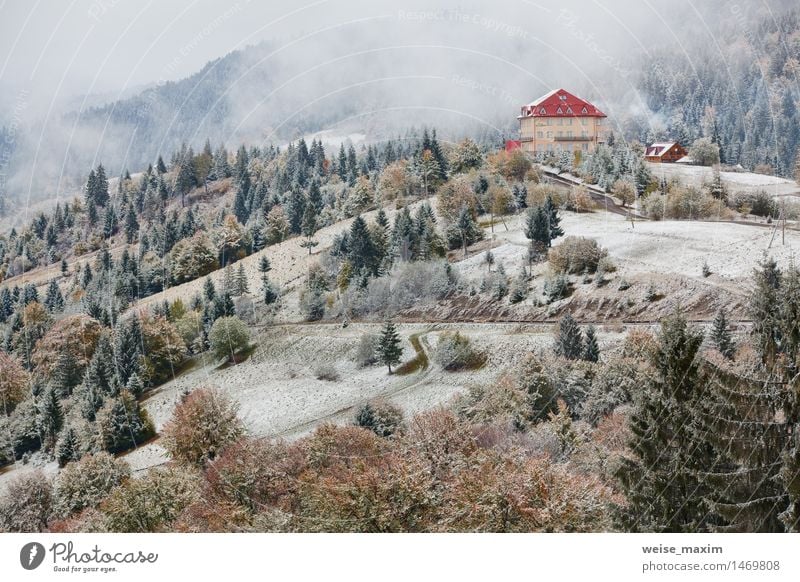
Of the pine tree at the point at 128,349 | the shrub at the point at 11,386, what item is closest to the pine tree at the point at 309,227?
the pine tree at the point at 128,349

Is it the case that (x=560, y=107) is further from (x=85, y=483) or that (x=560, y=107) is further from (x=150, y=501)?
(x=85, y=483)

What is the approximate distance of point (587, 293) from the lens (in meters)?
15.3

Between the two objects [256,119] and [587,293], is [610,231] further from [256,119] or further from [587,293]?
[256,119]

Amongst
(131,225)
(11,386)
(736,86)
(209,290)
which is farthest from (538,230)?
(131,225)

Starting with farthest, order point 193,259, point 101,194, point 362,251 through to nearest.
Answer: point 101,194, point 193,259, point 362,251

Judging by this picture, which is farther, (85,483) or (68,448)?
(68,448)

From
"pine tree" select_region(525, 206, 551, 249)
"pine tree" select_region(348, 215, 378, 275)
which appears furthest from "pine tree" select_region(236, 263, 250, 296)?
"pine tree" select_region(525, 206, 551, 249)

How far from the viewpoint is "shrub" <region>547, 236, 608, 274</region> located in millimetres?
15250

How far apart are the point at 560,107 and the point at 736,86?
5.14 meters

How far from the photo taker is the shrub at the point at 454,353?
14.8m

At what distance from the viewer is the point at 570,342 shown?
1467 cm

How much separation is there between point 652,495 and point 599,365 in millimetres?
4512

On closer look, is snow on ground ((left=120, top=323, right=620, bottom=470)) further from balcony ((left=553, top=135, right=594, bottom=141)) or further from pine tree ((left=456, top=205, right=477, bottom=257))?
balcony ((left=553, top=135, right=594, bottom=141))

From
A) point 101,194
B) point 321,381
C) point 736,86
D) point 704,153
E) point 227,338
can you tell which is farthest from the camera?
point 101,194
